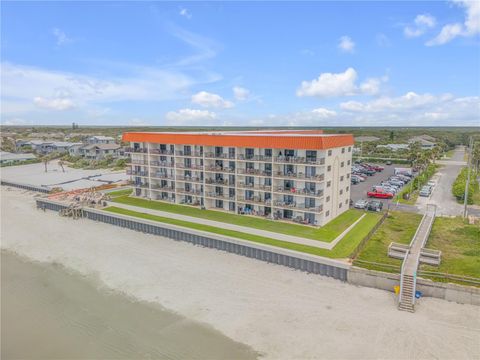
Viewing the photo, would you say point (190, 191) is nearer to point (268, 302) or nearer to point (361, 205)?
point (361, 205)

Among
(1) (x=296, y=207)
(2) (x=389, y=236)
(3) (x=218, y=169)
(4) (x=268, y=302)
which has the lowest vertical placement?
(4) (x=268, y=302)

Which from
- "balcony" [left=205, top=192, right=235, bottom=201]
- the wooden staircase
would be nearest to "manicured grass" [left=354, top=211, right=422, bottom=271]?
the wooden staircase

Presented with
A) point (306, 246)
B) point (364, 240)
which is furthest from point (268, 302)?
point (364, 240)

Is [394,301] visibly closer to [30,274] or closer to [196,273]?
[196,273]

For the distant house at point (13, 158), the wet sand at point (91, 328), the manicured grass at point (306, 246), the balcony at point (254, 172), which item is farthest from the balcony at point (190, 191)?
the distant house at point (13, 158)

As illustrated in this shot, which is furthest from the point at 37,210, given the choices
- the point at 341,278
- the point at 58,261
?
the point at 341,278

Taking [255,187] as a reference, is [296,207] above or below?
below

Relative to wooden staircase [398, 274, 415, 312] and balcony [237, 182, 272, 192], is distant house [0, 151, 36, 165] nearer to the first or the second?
balcony [237, 182, 272, 192]
